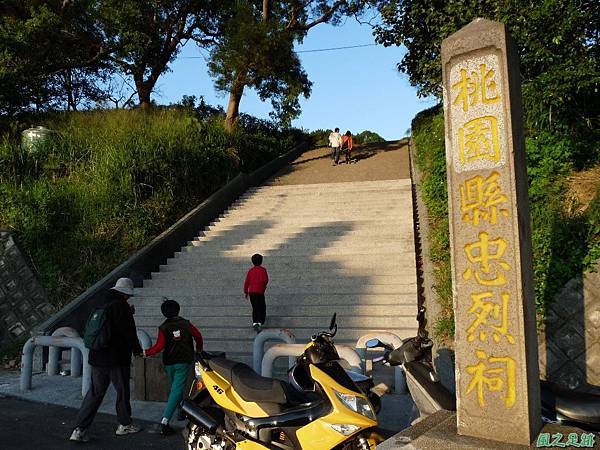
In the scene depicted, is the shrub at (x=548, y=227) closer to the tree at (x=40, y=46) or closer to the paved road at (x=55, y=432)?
the paved road at (x=55, y=432)

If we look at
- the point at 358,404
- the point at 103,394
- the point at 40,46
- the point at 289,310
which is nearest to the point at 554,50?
the point at 289,310

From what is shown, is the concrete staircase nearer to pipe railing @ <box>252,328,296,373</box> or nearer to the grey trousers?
pipe railing @ <box>252,328,296,373</box>

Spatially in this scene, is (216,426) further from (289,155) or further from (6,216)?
(289,155)

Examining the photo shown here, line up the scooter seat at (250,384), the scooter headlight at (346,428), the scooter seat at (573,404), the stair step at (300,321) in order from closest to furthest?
the scooter seat at (573,404) → the scooter headlight at (346,428) → the scooter seat at (250,384) → the stair step at (300,321)

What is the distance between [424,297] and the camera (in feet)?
29.4

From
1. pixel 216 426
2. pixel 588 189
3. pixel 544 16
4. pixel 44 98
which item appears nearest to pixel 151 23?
pixel 44 98

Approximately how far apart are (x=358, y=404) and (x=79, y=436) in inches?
124

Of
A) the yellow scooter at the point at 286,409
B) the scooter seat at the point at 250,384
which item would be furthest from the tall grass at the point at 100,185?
the scooter seat at the point at 250,384

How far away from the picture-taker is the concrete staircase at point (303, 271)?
8.74 m

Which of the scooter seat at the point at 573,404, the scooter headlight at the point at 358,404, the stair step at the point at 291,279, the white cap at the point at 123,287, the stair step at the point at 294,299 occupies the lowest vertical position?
the stair step at the point at 294,299

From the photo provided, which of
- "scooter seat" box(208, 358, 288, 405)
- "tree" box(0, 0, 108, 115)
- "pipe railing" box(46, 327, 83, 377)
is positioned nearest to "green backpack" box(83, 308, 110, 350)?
"scooter seat" box(208, 358, 288, 405)

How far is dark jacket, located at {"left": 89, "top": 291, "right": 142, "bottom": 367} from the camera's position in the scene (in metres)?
5.46

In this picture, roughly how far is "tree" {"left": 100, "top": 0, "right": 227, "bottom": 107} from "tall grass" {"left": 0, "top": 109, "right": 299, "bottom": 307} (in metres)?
2.31

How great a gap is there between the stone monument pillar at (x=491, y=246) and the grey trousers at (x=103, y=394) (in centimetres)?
348
